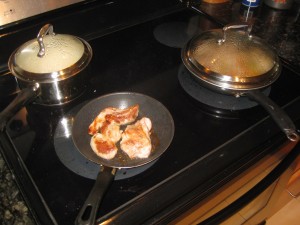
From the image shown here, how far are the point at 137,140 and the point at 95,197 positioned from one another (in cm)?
16

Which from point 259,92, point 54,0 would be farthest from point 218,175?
point 54,0

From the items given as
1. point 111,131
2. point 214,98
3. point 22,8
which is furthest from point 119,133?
point 22,8

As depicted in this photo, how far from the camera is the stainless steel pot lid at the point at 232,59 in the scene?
0.71 metres

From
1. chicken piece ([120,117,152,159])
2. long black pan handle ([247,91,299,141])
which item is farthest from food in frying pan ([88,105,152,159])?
long black pan handle ([247,91,299,141])

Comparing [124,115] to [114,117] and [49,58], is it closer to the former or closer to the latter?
[114,117]

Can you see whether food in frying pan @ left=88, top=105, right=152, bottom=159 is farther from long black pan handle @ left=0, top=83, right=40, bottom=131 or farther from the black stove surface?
long black pan handle @ left=0, top=83, right=40, bottom=131

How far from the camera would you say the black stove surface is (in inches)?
22.9

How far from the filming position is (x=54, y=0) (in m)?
0.82

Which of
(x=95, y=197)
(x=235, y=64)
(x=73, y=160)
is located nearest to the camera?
(x=95, y=197)

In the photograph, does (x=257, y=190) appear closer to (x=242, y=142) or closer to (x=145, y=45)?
(x=242, y=142)

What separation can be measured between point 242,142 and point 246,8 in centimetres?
65

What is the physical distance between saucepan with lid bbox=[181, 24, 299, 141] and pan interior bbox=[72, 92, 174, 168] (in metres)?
0.14

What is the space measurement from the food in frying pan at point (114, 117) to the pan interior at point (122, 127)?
0.02 meters

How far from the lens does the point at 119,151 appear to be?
66 cm
